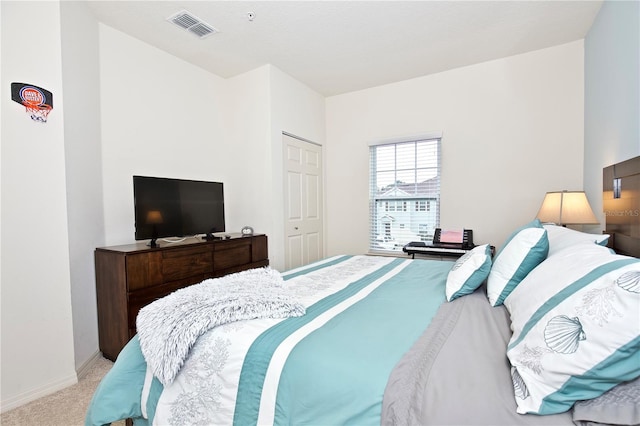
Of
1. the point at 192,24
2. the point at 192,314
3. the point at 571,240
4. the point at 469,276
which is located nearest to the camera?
the point at 192,314

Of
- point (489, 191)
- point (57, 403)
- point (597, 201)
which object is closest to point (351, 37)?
point (489, 191)

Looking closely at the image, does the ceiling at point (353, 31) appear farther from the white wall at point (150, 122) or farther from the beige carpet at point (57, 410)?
the beige carpet at point (57, 410)

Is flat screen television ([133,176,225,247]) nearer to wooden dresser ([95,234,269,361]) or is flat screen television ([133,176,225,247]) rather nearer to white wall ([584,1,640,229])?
wooden dresser ([95,234,269,361])

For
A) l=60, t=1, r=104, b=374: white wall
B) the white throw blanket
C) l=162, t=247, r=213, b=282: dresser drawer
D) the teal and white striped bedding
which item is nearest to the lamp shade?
the teal and white striped bedding

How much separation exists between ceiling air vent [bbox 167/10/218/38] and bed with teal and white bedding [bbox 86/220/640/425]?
2479mm

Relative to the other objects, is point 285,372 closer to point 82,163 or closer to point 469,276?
point 469,276

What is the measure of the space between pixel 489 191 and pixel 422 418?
3.24 meters

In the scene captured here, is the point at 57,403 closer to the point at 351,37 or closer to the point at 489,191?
the point at 351,37

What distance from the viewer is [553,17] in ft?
8.59

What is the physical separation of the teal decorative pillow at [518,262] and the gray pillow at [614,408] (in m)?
0.69

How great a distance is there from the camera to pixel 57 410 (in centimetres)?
181

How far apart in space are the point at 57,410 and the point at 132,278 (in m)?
0.85

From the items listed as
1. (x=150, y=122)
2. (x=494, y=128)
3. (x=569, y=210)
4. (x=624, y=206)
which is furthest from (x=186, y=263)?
(x=494, y=128)

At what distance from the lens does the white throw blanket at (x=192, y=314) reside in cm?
112
